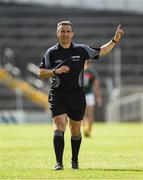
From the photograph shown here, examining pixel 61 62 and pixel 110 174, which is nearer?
pixel 110 174

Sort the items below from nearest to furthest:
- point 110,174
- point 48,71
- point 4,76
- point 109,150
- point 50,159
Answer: point 110,174
point 48,71
point 50,159
point 109,150
point 4,76

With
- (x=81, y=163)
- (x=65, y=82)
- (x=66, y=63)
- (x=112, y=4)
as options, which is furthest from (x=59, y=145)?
(x=112, y=4)

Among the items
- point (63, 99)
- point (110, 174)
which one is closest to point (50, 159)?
point (63, 99)

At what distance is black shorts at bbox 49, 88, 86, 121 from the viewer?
1090 centimetres

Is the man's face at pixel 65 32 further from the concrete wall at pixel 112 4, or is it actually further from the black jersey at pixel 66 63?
the concrete wall at pixel 112 4

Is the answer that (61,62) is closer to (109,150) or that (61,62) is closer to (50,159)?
(50,159)

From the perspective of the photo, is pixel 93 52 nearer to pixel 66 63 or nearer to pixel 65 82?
pixel 66 63

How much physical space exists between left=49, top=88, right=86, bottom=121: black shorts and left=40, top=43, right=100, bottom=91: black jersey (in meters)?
0.09

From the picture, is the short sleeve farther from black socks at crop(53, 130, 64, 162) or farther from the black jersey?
black socks at crop(53, 130, 64, 162)

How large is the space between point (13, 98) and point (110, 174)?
1270 inches

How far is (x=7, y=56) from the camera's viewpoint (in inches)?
1694

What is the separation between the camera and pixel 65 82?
1094cm

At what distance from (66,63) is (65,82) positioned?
0.87 ft

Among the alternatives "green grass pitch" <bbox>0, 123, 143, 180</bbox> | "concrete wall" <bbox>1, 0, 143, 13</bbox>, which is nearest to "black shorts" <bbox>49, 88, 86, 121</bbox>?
"green grass pitch" <bbox>0, 123, 143, 180</bbox>
